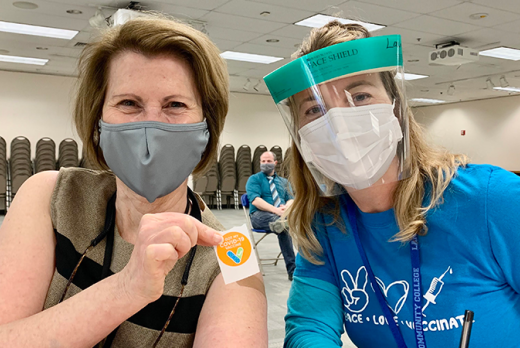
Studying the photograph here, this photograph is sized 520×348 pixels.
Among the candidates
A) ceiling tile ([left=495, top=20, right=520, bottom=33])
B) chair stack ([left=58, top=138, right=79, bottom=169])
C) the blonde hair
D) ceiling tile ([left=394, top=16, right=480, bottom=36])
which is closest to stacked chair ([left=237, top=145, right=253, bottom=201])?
chair stack ([left=58, top=138, right=79, bottom=169])

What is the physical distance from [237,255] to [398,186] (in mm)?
529

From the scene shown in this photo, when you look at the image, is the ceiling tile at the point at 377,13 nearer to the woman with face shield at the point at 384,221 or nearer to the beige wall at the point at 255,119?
the beige wall at the point at 255,119

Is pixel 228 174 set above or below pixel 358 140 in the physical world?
below

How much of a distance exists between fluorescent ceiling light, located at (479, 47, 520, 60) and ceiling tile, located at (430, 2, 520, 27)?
2.24 meters

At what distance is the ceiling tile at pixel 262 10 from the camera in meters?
6.96

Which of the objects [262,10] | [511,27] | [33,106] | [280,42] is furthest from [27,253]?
[33,106]

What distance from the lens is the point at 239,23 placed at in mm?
7957

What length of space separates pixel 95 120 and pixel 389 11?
682 cm

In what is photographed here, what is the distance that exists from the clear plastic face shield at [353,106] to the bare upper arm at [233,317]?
38 centimetres

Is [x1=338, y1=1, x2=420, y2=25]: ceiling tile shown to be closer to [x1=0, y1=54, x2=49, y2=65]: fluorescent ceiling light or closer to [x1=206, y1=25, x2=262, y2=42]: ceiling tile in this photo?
[x1=206, y1=25, x2=262, y2=42]: ceiling tile

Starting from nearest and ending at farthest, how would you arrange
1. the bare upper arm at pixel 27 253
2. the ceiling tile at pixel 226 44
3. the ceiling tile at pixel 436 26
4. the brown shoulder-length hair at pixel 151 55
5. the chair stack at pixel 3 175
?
the bare upper arm at pixel 27 253, the brown shoulder-length hair at pixel 151 55, the ceiling tile at pixel 436 26, the ceiling tile at pixel 226 44, the chair stack at pixel 3 175

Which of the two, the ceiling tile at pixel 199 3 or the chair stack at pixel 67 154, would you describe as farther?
the chair stack at pixel 67 154

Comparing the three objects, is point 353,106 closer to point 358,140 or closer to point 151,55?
point 358,140

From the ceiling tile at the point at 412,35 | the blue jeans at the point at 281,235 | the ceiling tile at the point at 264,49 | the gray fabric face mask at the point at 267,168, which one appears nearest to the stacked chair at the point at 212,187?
the ceiling tile at the point at 264,49
